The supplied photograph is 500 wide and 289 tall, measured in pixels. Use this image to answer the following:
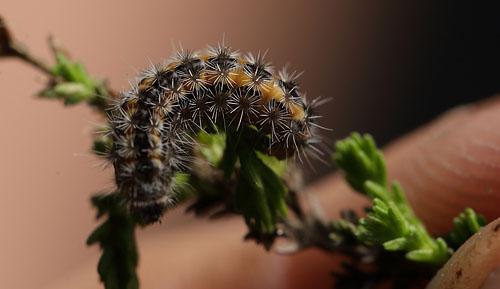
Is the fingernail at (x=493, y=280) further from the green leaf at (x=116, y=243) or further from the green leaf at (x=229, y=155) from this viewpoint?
the green leaf at (x=116, y=243)

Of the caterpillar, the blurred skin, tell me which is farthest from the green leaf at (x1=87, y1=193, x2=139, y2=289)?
the blurred skin

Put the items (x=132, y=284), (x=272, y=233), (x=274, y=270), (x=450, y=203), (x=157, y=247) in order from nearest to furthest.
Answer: (x=132, y=284)
(x=272, y=233)
(x=450, y=203)
(x=274, y=270)
(x=157, y=247)

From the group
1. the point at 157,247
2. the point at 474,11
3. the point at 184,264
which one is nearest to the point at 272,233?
the point at 184,264

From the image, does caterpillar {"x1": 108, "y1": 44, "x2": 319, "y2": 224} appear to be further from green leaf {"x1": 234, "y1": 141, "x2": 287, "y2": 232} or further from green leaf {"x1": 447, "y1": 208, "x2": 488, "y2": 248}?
green leaf {"x1": 447, "y1": 208, "x2": 488, "y2": 248}

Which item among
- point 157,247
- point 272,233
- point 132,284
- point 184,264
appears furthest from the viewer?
point 157,247

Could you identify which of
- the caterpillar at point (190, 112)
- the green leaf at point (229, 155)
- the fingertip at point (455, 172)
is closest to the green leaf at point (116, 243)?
the caterpillar at point (190, 112)

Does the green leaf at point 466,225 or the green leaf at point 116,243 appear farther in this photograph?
the green leaf at point 116,243

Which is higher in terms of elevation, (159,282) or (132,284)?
(159,282)

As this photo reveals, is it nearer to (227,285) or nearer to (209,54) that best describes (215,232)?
(227,285)
